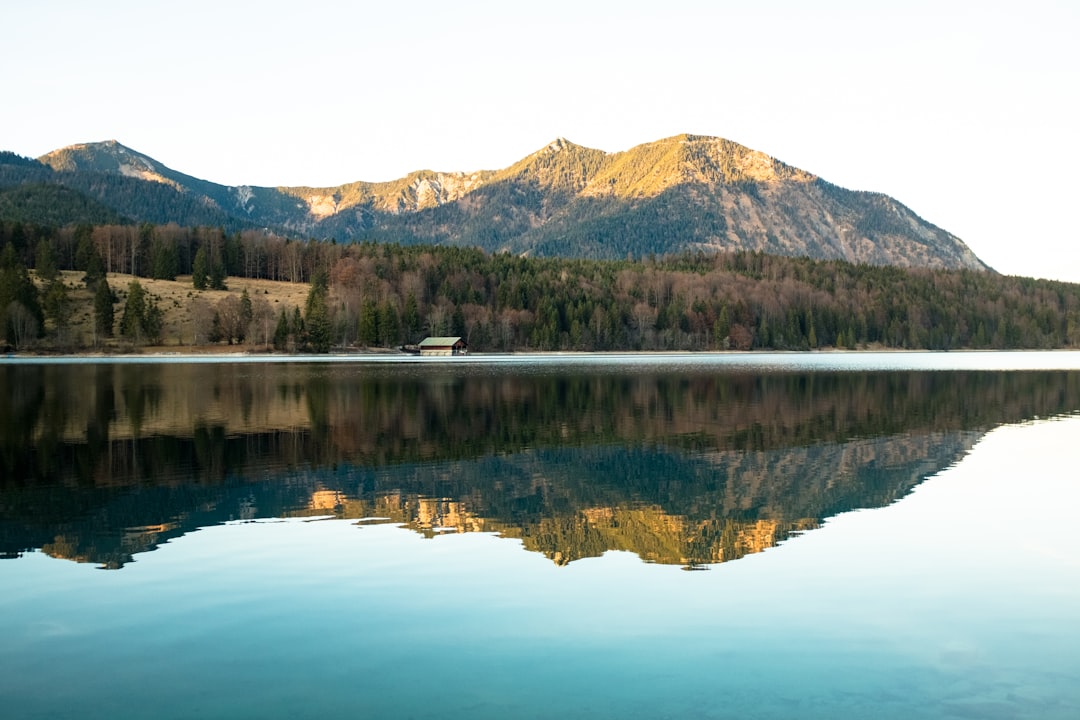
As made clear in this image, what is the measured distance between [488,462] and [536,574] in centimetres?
1484

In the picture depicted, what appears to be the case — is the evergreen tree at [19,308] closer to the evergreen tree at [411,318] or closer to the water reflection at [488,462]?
the evergreen tree at [411,318]

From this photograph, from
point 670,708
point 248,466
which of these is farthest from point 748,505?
point 248,466

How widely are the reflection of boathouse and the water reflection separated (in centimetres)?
10740

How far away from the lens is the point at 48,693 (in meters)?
11.6

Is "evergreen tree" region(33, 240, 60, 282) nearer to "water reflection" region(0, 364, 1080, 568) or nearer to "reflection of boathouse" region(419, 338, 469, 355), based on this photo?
"reflection of boathouse" region(419, 338, 469, 355)

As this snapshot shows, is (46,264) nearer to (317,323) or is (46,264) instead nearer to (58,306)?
(58,306)

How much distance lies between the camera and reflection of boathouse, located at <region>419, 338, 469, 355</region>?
173 meters

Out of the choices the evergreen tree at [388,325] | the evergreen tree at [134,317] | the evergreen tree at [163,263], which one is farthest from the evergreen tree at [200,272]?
the evergreen tree at [388,325]

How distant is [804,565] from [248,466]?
20.1m

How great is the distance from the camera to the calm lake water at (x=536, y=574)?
11.9 meters

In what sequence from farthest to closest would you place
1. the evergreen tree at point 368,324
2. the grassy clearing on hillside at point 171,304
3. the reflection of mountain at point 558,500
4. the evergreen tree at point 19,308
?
1. the evergreen tree at point 368,324
2. the grassy clearing on hillside at point 171,304
3. the evergreen tree at point 19,308
4. the reflection of mountain at point 558,500

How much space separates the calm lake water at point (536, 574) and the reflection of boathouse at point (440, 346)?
13118 centimetres

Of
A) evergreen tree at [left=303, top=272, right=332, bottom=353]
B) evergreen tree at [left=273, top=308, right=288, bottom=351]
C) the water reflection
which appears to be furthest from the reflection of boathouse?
the water reflection

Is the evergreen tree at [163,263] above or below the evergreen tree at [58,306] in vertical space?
above
